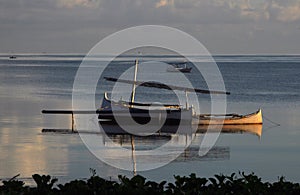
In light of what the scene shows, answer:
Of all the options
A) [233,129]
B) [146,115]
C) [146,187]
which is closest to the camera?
[146,187]

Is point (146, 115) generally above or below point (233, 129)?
above

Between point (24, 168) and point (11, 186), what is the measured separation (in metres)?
14.3

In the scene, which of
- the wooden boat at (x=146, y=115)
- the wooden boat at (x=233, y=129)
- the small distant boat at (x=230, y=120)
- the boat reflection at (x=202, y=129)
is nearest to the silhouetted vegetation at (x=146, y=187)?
the boat reflection at (x=202, y=129)

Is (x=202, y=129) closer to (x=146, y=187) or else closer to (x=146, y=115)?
(x=146, y=115)

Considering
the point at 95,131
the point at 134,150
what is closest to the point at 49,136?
the point at 95,131

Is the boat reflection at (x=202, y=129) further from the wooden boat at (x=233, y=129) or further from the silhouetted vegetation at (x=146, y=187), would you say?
the silhouetted vegetation at (x=146, y=187)

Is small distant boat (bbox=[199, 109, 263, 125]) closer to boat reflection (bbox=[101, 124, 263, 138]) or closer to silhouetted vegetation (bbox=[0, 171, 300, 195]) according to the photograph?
boat reflection (bbox=[101, 124, 263, 138])

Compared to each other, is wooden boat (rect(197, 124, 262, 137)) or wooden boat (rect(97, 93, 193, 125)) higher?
wooden boat (rect(97, 93, 193, 125))

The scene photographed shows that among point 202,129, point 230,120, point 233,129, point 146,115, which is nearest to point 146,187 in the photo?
point 202,129

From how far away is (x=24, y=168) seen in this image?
77.4ft

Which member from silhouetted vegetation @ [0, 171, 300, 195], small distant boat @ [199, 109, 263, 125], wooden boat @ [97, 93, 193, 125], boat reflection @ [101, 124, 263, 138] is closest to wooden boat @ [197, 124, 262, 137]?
boat reflection @ [101, 124, 263, 138]

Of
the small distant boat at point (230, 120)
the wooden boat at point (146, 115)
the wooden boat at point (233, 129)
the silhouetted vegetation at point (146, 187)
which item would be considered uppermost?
the wooden boat at point (146, 115)

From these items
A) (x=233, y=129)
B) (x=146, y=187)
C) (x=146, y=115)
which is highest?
(x=146, y=115)

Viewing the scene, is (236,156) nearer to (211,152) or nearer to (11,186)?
(211,152)
